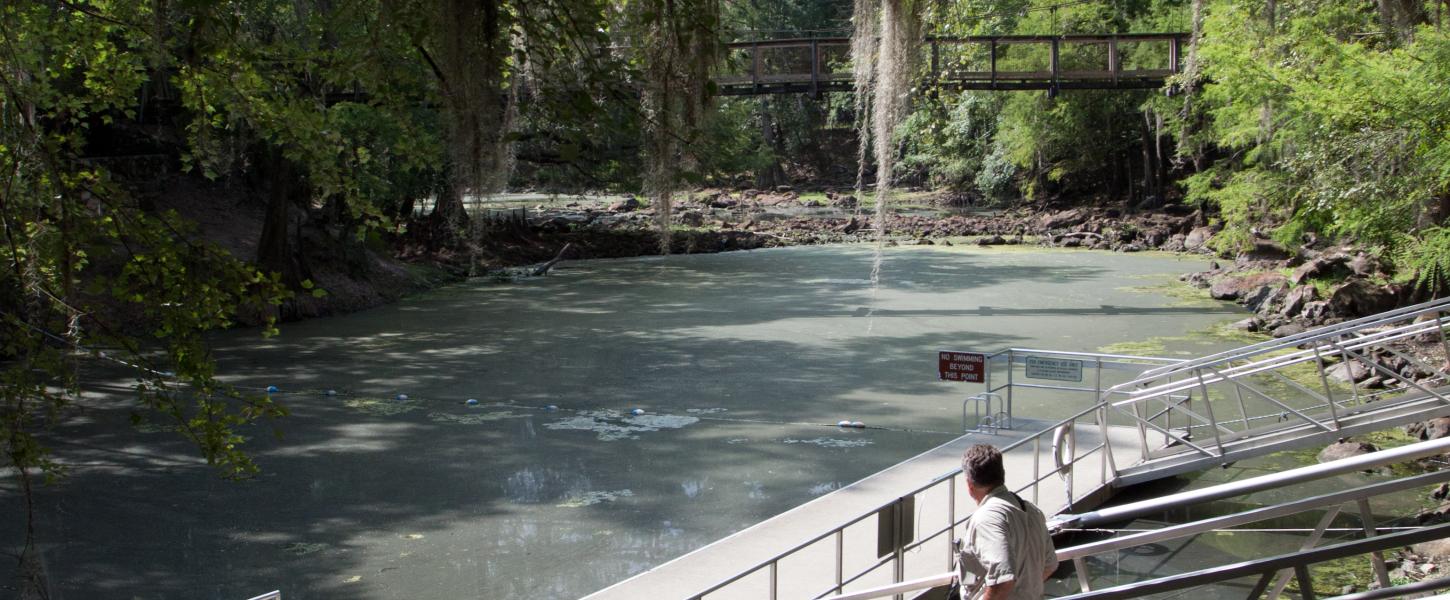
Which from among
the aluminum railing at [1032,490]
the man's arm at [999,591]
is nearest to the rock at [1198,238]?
the aluminum railing at [1032,490]

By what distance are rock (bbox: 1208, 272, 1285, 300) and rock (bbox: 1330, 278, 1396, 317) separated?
11.5ft

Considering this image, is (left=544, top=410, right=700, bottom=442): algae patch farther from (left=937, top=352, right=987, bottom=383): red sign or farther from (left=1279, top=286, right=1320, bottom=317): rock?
(left=1279, top=286, right=1320, bottom=317): rock

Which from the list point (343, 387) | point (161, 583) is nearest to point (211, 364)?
point (161, 583)

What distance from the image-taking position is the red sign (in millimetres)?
10938

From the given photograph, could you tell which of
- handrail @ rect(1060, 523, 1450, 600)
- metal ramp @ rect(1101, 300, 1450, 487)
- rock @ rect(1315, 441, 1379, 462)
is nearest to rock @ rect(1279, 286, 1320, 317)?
rock @ rect(1315, 441, 1379, 462)

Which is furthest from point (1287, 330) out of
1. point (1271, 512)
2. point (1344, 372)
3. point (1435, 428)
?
point (1271, 512)

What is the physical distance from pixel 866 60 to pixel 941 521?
3194 mm

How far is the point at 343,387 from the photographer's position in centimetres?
1466

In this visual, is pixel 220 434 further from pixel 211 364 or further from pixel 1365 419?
pixel 1365 419

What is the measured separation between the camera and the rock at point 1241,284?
2058 centimetres

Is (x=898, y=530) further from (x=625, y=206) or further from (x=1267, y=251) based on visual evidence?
(x=625, y=206)

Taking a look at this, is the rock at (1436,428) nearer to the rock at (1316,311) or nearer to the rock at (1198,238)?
the rock at (1316,311)

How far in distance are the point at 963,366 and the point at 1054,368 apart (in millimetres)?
820

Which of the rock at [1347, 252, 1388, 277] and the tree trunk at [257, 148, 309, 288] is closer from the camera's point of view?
the rock at [1347, 252, 1388, 277]
